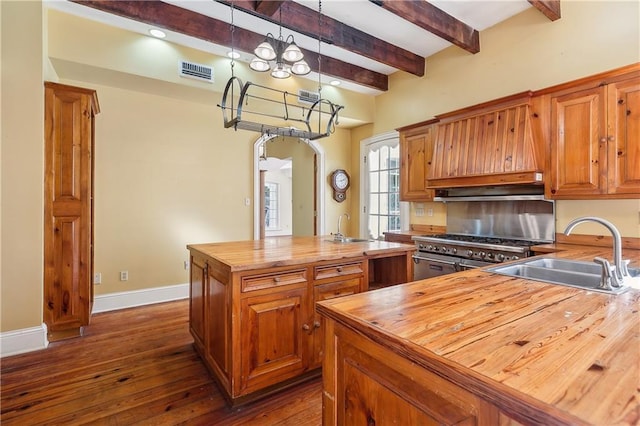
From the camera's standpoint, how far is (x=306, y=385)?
219 cm

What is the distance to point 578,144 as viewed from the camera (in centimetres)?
268

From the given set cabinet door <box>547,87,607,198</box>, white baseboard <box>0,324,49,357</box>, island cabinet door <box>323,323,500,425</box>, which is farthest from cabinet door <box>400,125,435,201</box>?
→ white baseboard <box>0,324,49,357</box>

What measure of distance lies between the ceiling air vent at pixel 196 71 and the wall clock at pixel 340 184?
2.53m

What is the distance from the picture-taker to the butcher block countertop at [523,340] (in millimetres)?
578

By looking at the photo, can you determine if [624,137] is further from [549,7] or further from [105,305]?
[105,305]

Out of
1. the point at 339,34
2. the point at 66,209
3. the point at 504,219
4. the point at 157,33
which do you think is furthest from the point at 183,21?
the point at 504,219

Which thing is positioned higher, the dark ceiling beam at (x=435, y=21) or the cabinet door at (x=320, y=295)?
the dark ceiling beam at (x=435, y=21)

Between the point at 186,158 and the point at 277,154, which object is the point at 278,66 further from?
the point at 277,154

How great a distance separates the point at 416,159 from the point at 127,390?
12.7ft

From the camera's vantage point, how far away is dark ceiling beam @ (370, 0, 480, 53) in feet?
9.62

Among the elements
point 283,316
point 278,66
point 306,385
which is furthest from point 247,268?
point 278,66

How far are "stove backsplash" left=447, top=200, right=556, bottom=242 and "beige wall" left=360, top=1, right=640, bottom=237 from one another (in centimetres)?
12

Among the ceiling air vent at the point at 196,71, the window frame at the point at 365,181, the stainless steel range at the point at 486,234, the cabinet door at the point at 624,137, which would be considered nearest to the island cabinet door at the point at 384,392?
the stainless steel range at the point at 486,234

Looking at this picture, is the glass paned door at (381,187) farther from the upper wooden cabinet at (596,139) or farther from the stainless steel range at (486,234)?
the upper wooden cabinet at (596,139)
